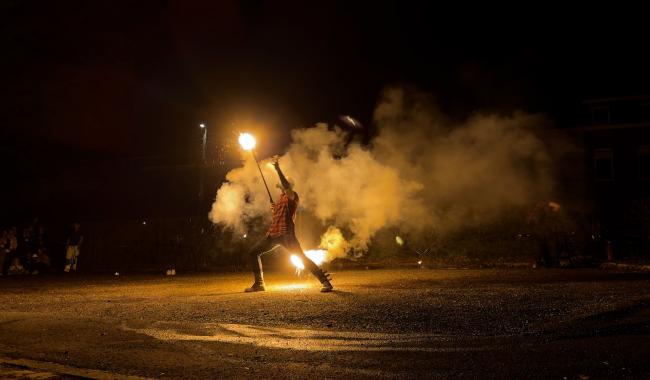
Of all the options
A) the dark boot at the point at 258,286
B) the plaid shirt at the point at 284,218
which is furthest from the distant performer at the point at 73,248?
the plaid shirt at the point at 284,218

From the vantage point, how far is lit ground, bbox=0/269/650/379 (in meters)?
5.61

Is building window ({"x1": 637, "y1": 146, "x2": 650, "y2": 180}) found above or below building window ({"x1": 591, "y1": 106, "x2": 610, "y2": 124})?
below

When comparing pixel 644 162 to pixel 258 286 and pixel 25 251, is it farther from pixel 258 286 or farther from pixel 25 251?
pixel 25 251

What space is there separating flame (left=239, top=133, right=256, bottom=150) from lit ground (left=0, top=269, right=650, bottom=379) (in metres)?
3.24

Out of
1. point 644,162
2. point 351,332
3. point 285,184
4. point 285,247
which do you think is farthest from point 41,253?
point 644,162

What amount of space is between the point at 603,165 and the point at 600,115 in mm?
2986

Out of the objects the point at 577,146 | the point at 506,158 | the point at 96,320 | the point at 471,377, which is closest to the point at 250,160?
the point at 96,320

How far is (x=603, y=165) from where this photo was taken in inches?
1411

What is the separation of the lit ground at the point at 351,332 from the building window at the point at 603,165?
26.2 meters

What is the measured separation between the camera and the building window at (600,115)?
114 feet

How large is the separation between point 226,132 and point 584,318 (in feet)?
65.4

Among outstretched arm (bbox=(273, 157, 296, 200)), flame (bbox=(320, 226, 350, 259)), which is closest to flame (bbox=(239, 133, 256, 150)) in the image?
outstretched arm (bbox=(273, 157, 296, 200))

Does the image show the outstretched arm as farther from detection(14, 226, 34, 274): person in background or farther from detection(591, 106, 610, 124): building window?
detection(591, 106, 610, 124): building window

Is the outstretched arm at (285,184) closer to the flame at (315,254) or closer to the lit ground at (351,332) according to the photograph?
the lit ground at (351,332)
